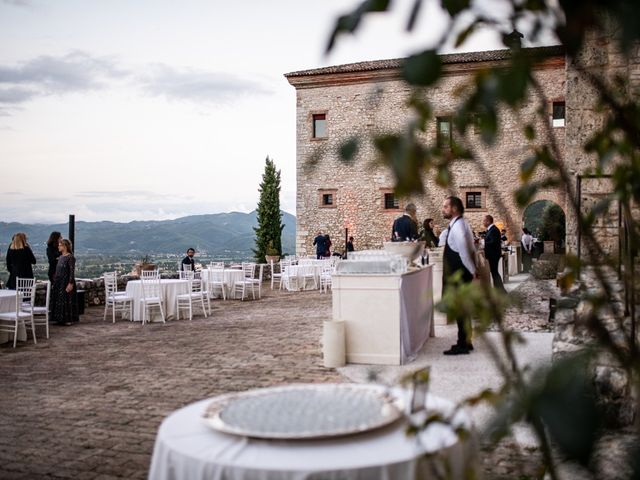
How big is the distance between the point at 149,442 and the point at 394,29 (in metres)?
4.11

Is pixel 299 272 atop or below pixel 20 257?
below

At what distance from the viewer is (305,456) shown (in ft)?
6.00

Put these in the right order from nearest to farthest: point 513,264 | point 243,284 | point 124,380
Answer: point 124,380
point 243,284
point 513,264

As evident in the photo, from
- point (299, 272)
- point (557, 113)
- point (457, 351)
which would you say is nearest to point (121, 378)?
point (457, 351)

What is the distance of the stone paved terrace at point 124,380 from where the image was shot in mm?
3934

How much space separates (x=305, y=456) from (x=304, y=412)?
34cm

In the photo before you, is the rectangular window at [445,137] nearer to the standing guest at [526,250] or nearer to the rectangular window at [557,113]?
the standing guest at [526,250]

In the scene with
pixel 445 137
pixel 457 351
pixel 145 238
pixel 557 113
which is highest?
pixel 557 113

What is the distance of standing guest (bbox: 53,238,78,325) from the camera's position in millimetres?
10266

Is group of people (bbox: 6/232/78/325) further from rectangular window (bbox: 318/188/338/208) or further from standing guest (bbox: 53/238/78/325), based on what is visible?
rectangular window (bbox: 318/188/338/208)

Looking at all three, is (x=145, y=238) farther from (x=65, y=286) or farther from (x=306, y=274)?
(x=65, y=286)

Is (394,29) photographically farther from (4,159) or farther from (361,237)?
(361,237)

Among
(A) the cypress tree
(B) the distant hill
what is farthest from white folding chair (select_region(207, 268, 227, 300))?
(B) the distant hill

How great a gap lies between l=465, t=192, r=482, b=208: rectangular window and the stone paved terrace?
1446 centimetres
